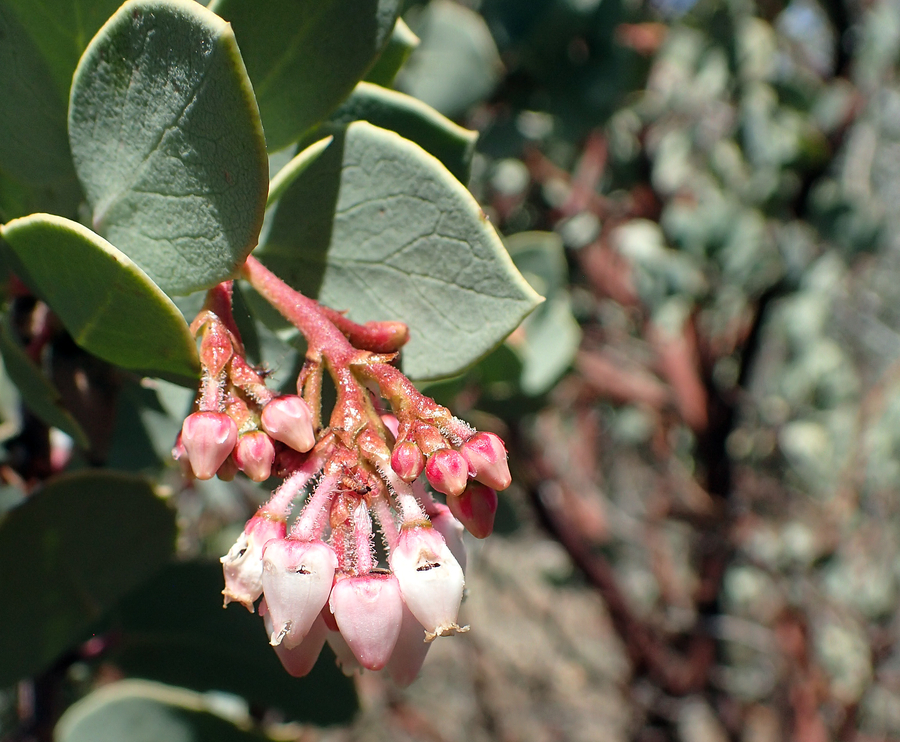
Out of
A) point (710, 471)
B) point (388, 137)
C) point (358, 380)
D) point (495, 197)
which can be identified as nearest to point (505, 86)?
point (495, 197)

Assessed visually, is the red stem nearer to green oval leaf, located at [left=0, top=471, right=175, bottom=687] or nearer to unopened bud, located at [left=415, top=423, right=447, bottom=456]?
unopened bud, located at [left=415, top=423, right=447, bottom=456]

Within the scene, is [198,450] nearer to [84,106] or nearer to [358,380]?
[358,380]

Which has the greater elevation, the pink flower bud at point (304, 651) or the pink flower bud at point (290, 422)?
the pink flower bud at point (290, 422)

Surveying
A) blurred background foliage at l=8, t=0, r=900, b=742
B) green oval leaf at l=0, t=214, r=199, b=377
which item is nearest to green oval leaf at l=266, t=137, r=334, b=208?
green oval leaf at l=0, t=214, r=199, b=377

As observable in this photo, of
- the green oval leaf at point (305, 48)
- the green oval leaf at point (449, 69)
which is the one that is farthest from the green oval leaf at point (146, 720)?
the green oval leaf at point (449, 69)

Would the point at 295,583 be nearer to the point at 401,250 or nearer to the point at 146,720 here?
the point at 401,250

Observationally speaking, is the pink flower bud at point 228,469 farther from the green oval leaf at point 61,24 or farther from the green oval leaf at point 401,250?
the green oval leaf at point 61,24

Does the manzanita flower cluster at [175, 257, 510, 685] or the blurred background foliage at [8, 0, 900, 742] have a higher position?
the manzanita flower cluster at [175, 257, 510, 685]
